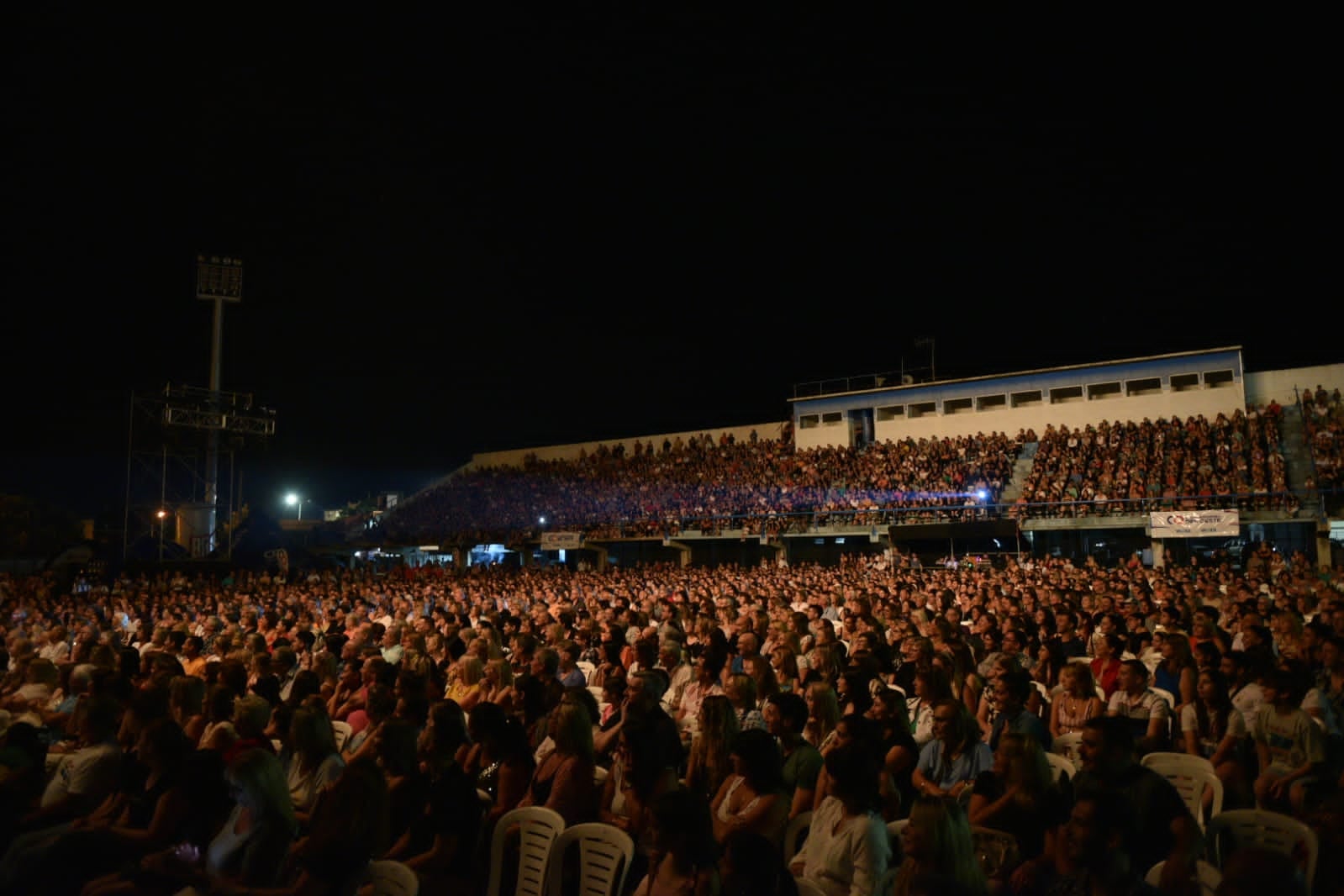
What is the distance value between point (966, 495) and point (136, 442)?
28.9 meters

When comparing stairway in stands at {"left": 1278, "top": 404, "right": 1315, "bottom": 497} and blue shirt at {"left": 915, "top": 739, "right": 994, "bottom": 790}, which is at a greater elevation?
stairway in stands at {"left": 1278, "top": 404, "right": 1315, "bottom": 497}

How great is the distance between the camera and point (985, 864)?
3646 mm

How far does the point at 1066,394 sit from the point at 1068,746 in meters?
29.6

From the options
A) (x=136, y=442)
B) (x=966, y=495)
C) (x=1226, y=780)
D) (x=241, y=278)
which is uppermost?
(x=241, y=278)

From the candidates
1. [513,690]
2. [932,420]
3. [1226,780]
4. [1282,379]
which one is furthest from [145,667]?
[1282,379]

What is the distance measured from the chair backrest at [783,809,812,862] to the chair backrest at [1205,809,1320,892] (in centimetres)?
178

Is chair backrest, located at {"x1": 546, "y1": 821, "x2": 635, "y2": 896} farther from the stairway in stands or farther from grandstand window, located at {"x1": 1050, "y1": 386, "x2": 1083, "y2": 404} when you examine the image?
grandstand window, located at {"x1": 1050, "y1": 386, "x2": 1083, "y2": 404}

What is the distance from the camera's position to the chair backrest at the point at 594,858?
3.71 metres

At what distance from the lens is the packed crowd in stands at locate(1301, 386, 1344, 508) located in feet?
71.6

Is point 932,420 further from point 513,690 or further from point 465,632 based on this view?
point 513,690

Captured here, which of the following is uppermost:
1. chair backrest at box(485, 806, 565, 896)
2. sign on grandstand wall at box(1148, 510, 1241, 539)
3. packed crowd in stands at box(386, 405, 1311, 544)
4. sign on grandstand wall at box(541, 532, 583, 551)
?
packed crowd in stands at box(386, 405, 1311, 544)

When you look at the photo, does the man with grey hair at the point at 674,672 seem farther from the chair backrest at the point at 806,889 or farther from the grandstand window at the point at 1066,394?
the grandstand window at the point at 1066,394

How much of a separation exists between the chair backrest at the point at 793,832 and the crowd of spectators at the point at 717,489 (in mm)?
22857

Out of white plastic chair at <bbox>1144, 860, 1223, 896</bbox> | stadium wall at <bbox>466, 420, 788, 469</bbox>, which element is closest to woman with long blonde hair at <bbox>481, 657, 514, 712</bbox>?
white plastic chair at <bbox>1144, 860, 1223, 896</bbox>
